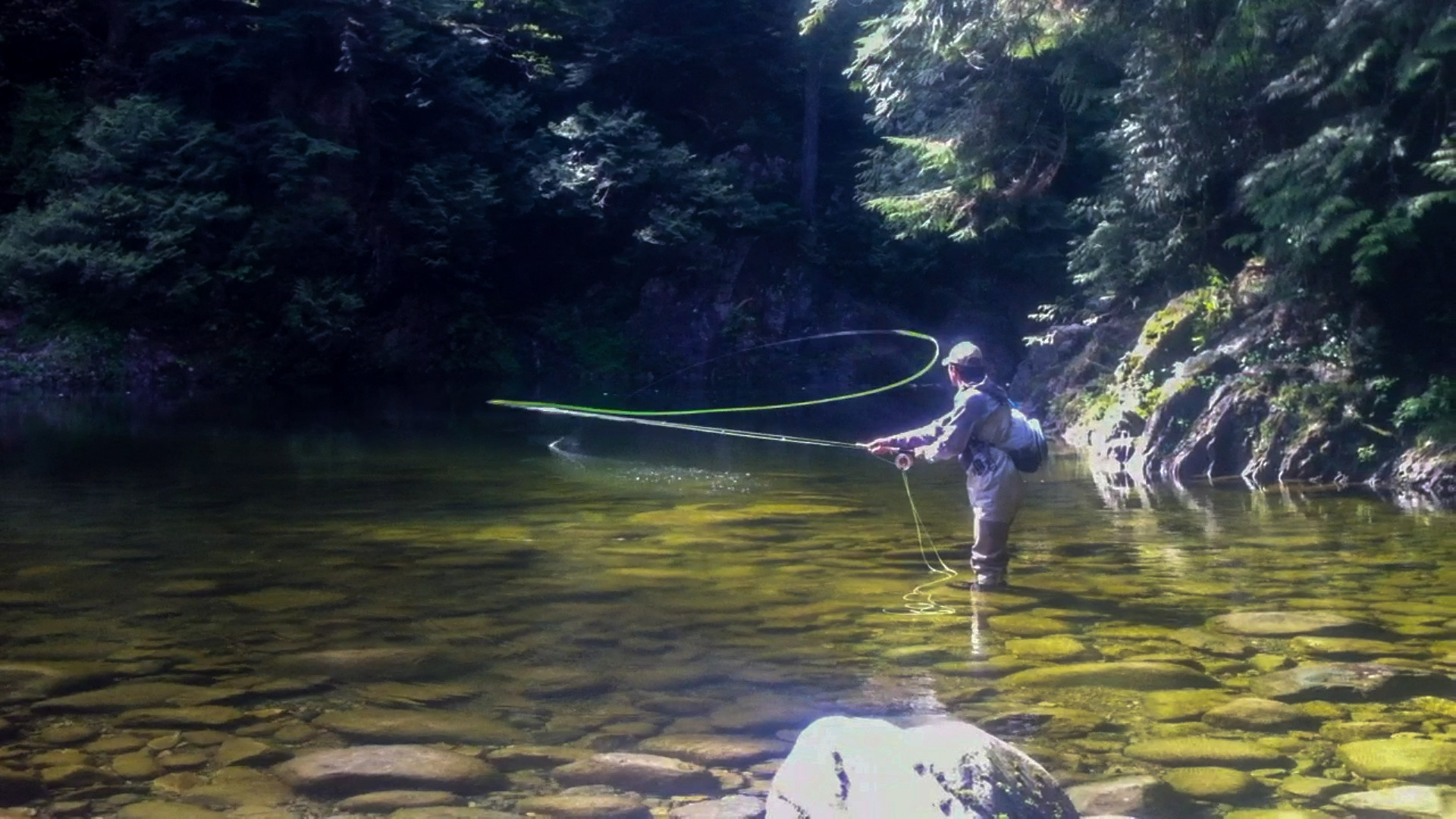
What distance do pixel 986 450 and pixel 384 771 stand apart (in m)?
4.22

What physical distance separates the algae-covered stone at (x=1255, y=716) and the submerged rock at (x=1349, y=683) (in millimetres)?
121

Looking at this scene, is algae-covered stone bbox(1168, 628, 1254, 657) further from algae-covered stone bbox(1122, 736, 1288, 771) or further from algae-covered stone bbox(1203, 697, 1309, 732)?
algae-covered stone bbox(1122, 736, 1288, 771)

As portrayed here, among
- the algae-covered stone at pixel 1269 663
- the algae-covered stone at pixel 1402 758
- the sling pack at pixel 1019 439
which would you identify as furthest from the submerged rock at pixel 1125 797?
the sling pack at pixel 1019 439

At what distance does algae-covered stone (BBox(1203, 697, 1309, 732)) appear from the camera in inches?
201

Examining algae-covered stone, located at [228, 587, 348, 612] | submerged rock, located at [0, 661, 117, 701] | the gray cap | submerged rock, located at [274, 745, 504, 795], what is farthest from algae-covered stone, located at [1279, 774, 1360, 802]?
algae-covered stone, located at [228, 587, 348, 612]

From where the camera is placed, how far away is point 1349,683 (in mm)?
5586

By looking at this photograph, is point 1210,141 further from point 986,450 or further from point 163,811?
point 163,811

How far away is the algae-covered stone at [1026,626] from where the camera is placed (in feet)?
21.8

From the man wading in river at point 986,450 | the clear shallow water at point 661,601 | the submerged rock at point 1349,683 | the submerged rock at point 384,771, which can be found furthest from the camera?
the man wading in river at point 986,450

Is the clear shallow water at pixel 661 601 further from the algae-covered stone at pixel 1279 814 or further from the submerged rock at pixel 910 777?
the submerged rock at pixel 910 777

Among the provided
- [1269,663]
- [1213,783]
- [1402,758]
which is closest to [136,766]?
[1213,783]

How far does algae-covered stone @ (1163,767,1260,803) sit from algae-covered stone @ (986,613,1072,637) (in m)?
1.95

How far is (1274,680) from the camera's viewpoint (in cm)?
568

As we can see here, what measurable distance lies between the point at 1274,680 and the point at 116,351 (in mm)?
23192
